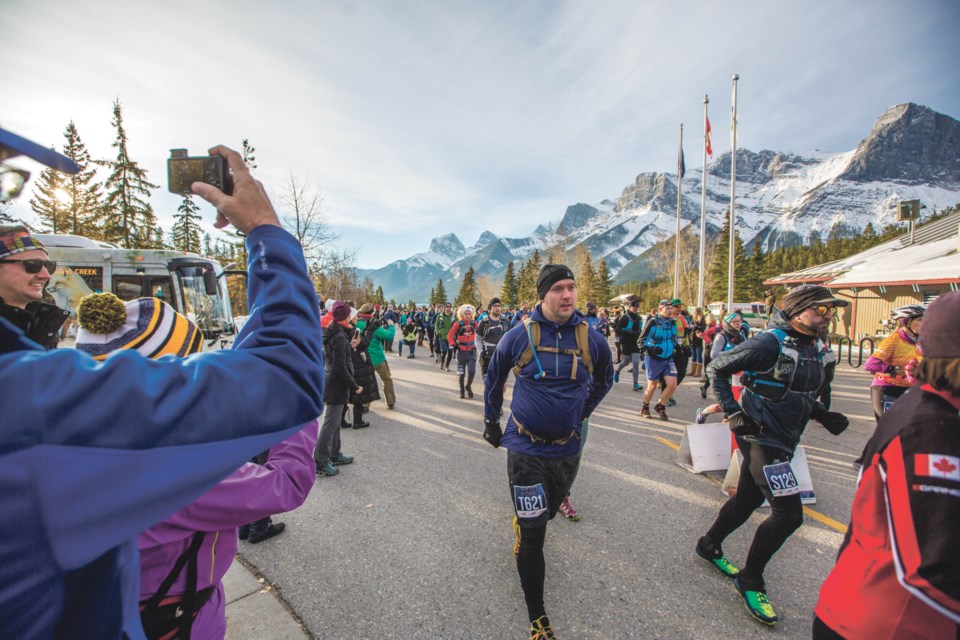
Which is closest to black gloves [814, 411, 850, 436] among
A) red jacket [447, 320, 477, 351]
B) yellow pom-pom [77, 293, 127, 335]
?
yellow pom-pom [77, 293, 127, 335]

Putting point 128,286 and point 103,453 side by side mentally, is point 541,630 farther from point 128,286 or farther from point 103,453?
point 128,286

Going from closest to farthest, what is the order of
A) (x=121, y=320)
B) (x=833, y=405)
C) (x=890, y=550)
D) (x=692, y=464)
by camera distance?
(x=890, y=550), (x=121, y=320), (x=692, y=464), (x=833, y=405)

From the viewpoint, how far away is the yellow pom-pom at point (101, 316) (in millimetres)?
1519

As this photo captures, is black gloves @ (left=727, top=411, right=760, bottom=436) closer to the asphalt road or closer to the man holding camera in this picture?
the man holding camera

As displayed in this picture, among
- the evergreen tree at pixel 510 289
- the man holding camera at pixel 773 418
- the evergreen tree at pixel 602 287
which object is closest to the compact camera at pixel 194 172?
the man holding camera at pixel 773 418

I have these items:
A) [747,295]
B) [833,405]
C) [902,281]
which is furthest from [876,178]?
[833,405]

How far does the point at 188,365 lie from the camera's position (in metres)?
0.76

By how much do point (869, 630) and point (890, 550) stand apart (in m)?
0.32

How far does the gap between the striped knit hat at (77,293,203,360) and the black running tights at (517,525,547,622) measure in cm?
214

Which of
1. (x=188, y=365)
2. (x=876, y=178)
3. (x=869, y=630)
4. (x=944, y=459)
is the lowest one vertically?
(x=869, y=630)

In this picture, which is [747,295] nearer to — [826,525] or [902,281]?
[902,281]

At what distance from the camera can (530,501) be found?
2.57 metres

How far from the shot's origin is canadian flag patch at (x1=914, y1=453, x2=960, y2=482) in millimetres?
1265

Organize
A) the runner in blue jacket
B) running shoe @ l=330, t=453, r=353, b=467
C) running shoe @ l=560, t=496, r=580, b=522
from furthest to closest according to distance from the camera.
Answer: running shoe @ l=330, t=453, r=353, b=467 < running shoe @ l=560, t=496, r=580, b=522 < the runner in blue jacket
